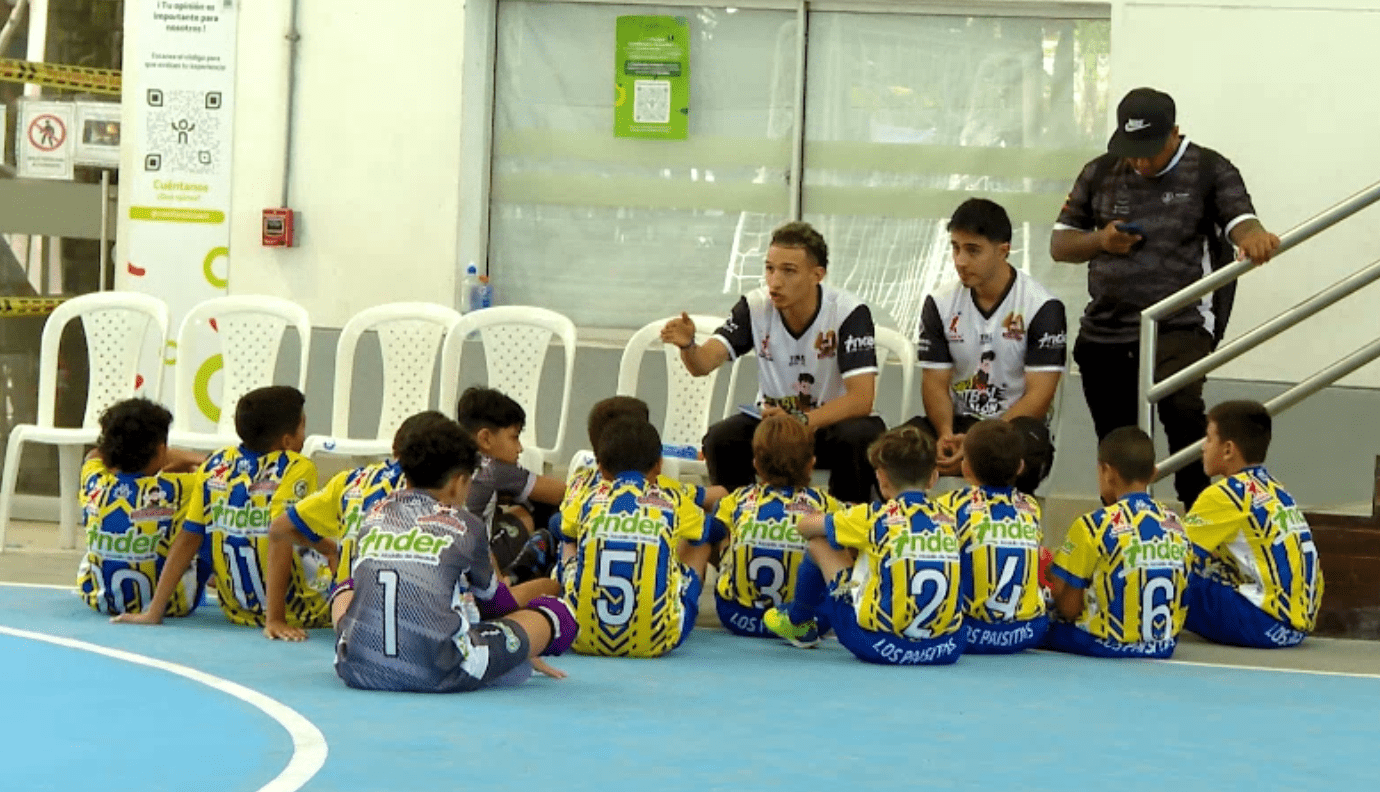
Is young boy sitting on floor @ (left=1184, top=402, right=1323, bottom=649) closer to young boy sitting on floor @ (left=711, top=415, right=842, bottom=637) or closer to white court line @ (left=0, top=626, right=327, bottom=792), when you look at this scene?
young boy sitting on floor @ (left=711, top=415, right=842, bottom=637)

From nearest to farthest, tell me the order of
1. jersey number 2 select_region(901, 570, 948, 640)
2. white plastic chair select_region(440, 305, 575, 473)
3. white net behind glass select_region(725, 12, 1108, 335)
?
jersey number 2 select_region(901, 570, 948, 640), white plastic chair select_region(440, 305, 575, 473), white net behind glass select_region(725, 12, 1108, 335)

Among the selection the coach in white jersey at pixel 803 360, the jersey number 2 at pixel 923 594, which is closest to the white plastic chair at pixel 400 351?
the coach in white jersey at pixel 803 360

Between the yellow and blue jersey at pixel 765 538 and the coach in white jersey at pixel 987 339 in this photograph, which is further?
the coach in white jersey at pixel 987 339

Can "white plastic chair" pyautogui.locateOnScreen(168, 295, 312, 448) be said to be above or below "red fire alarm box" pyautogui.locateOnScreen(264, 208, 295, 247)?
below

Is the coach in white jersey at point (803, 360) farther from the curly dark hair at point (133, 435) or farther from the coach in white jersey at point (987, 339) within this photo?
the curly dark hair at point (133, 435)

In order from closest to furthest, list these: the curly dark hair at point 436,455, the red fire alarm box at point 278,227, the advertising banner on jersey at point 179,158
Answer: the curly dark hair at point 436,455
the red fire alarm box at point 278,227
the advertising banner on jersey at point 179,158

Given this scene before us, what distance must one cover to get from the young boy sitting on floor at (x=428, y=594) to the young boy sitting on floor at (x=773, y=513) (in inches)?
50.8

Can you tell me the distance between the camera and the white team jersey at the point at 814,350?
838 cm

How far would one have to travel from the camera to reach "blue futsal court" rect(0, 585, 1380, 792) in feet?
17.2

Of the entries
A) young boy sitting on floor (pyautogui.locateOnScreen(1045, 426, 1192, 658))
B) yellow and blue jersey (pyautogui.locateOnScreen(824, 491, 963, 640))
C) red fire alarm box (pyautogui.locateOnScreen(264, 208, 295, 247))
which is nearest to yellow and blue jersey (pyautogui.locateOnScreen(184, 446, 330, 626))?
yellow and blue jersey (pyautogui.locateOnScreen(824, 491, 963, 640))

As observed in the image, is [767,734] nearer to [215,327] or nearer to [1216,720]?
[1216,720]

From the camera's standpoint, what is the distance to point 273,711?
234 inches

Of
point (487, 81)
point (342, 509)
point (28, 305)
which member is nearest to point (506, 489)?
point (342, 509)

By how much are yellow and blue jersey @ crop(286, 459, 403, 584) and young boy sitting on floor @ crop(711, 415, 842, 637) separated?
1.22 m
